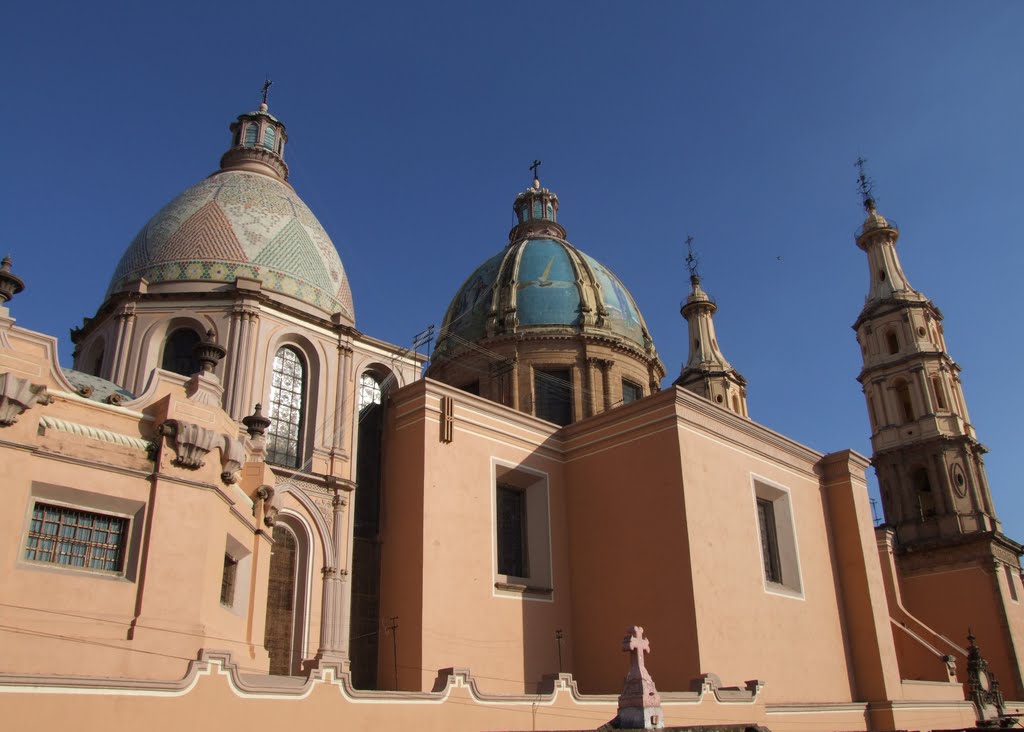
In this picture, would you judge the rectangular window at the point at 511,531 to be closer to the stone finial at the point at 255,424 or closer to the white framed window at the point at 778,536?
the white framed window at the point at 778,536

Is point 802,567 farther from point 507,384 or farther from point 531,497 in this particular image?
point 507,384

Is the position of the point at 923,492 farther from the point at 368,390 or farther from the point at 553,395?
the point at 368,390

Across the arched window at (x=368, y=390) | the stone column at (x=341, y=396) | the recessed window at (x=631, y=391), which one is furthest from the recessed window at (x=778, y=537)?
the stone column at (x=341, y=396)

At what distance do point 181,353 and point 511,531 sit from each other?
8.52 metres

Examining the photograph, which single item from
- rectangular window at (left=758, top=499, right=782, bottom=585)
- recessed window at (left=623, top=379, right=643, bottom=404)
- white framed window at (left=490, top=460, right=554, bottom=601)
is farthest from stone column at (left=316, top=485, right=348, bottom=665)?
recessed window at (left=623, top=379, right=643, bottom=404)

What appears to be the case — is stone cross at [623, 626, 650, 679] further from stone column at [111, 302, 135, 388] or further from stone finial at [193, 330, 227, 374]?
stone column at [111, 302, 135, 388]

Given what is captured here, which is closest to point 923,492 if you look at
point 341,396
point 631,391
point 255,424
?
point 631,391

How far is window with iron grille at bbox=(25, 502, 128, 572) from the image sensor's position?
11.4m

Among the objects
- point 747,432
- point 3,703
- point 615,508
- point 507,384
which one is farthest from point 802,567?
point 3,703

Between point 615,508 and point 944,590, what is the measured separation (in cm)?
2011

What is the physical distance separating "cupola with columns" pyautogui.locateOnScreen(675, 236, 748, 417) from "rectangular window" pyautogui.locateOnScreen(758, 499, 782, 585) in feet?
47.0

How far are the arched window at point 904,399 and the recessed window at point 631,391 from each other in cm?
1545

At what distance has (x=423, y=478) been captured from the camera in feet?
59.2

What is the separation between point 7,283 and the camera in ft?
40.8
